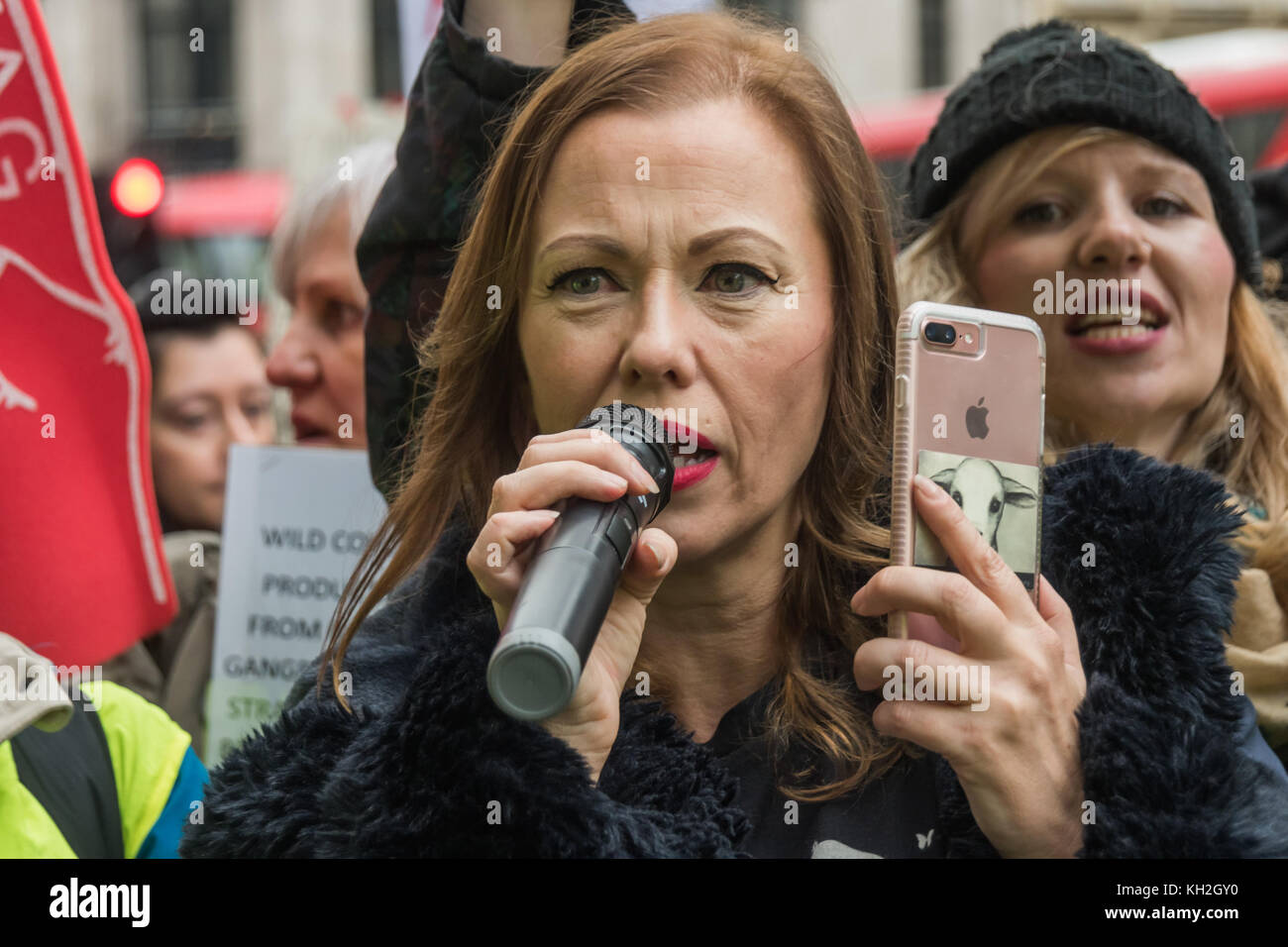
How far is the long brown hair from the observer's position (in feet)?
6.35

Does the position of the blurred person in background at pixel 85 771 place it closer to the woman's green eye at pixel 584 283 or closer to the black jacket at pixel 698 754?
the black jacket at pixel 698 754

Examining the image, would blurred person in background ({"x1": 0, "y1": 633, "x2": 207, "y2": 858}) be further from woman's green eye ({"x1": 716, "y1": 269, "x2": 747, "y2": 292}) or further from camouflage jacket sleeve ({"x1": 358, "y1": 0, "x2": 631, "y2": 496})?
woman's green eye ({"x1": 716, "y1": 269, "x2": 747, "y2": 292})

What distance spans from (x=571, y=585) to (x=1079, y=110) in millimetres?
1543

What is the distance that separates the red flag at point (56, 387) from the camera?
232 centimetres

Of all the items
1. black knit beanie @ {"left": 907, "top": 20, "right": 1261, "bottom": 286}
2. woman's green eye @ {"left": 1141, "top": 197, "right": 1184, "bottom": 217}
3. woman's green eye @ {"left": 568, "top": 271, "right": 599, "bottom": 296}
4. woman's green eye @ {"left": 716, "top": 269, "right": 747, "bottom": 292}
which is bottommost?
woman's green eye @ {"left": 716, "top": 269, "right": 747, "bottom": 292}

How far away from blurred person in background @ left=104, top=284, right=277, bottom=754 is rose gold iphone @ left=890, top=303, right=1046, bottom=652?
260 centimetres

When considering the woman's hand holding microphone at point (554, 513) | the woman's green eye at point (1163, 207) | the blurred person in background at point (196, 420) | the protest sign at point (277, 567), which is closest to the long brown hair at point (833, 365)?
the woman's hand holding microphone at point (554, 513)

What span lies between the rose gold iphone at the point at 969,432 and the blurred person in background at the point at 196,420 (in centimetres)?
260

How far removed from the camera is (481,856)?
1637 mm

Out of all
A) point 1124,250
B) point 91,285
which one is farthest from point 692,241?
point 91,285

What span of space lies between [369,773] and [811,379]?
735mm

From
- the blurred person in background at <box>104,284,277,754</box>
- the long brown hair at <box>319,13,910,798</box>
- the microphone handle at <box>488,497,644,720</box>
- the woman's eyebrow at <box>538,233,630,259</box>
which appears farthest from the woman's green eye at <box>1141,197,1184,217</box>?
the blurred person in background at <box>104,284,277,754</box>
